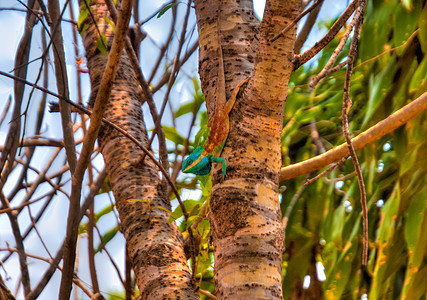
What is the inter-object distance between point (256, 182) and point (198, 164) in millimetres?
87

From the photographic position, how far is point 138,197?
68 centimetres

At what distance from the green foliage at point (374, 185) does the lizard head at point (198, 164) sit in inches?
16.0

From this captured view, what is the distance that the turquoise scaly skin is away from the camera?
473 millimetres

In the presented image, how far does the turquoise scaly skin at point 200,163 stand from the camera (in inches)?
18.6

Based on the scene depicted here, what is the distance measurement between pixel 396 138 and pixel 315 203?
0.26 meters

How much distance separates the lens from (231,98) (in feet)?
1.60

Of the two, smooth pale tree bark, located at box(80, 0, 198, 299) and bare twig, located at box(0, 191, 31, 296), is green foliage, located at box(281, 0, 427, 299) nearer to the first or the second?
smooth pale tree bark, located at box(80, 0, 198, 299)

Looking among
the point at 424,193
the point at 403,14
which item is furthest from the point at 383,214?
the point at 403,14

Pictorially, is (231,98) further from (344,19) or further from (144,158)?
(144,158)

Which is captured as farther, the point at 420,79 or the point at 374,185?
the point at 374,185

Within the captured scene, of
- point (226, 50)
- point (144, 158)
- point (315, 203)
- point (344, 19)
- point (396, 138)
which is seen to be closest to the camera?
point (344, 19)

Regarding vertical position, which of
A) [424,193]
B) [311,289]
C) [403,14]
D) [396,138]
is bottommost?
[311,289]

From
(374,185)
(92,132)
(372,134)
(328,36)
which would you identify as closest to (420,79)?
(374,185)

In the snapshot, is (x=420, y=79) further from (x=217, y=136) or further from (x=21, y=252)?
(x=21, y=252)
